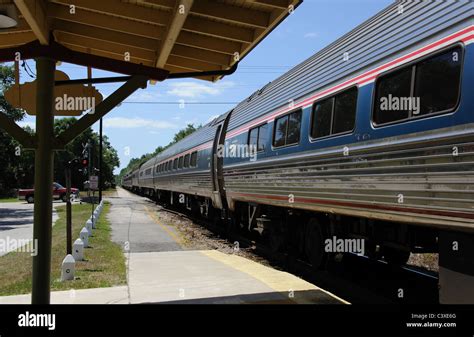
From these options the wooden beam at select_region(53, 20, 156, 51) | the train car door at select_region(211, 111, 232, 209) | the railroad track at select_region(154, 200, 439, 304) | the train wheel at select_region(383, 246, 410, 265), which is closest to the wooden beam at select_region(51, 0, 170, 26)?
the wooden beam at select_region(53, 20, 156, 51)

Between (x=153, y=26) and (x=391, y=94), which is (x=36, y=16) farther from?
(x=391, y=94)

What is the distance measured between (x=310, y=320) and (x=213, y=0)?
11.5 ft

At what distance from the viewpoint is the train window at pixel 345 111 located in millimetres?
6102

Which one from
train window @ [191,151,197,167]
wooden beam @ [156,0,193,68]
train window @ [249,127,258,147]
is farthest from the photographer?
train window @ [191,151,197,167]

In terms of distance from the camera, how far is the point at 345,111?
631cm

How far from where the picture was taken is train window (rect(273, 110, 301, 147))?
A: 8.04 metres

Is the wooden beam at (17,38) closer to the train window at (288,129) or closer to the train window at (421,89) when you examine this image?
the train window at (288,129)

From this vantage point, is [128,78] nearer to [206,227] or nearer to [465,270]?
[465,270]

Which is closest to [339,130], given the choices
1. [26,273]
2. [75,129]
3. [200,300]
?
[200,300]

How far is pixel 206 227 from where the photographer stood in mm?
17172

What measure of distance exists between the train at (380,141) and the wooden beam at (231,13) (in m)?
1.43

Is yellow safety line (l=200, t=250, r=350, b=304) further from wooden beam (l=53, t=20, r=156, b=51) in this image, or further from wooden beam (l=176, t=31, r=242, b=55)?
wooden beam (l=53, t=20, r=156, b=51)

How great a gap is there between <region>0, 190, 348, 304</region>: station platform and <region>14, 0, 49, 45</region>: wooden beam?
3287mm

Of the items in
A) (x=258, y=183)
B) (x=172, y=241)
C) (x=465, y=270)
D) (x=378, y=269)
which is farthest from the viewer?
(x=172, y=241)
